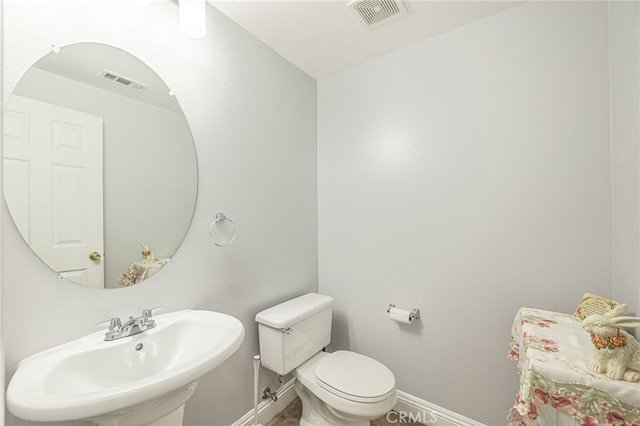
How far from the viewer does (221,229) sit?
1.40 metres

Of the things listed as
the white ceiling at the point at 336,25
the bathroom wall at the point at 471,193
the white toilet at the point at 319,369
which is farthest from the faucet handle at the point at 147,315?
the white ceiling at the point at 336,25

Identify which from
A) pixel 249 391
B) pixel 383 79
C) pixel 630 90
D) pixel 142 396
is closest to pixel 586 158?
pixel 630 90

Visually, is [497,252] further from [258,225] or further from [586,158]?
[258,225]

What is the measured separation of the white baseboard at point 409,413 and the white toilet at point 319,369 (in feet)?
0.74

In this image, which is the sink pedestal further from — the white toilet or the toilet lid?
the toilet lid

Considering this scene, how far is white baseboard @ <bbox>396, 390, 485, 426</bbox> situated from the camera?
4.98 ft

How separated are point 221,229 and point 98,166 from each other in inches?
22.7

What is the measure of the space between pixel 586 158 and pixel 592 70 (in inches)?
15.9

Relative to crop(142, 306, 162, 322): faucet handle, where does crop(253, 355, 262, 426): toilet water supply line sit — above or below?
below

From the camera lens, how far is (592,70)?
4.00 feet

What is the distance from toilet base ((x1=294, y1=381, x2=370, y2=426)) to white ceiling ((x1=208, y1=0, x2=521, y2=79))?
209 centimetres

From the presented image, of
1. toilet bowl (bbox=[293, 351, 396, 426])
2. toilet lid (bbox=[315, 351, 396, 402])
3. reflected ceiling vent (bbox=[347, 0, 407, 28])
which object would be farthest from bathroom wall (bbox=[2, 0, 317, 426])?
reflected ceiling vent (bbox=[347, 0, 407, 28])

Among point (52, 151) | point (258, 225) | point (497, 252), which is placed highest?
point (52, 151)

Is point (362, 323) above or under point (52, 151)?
under
